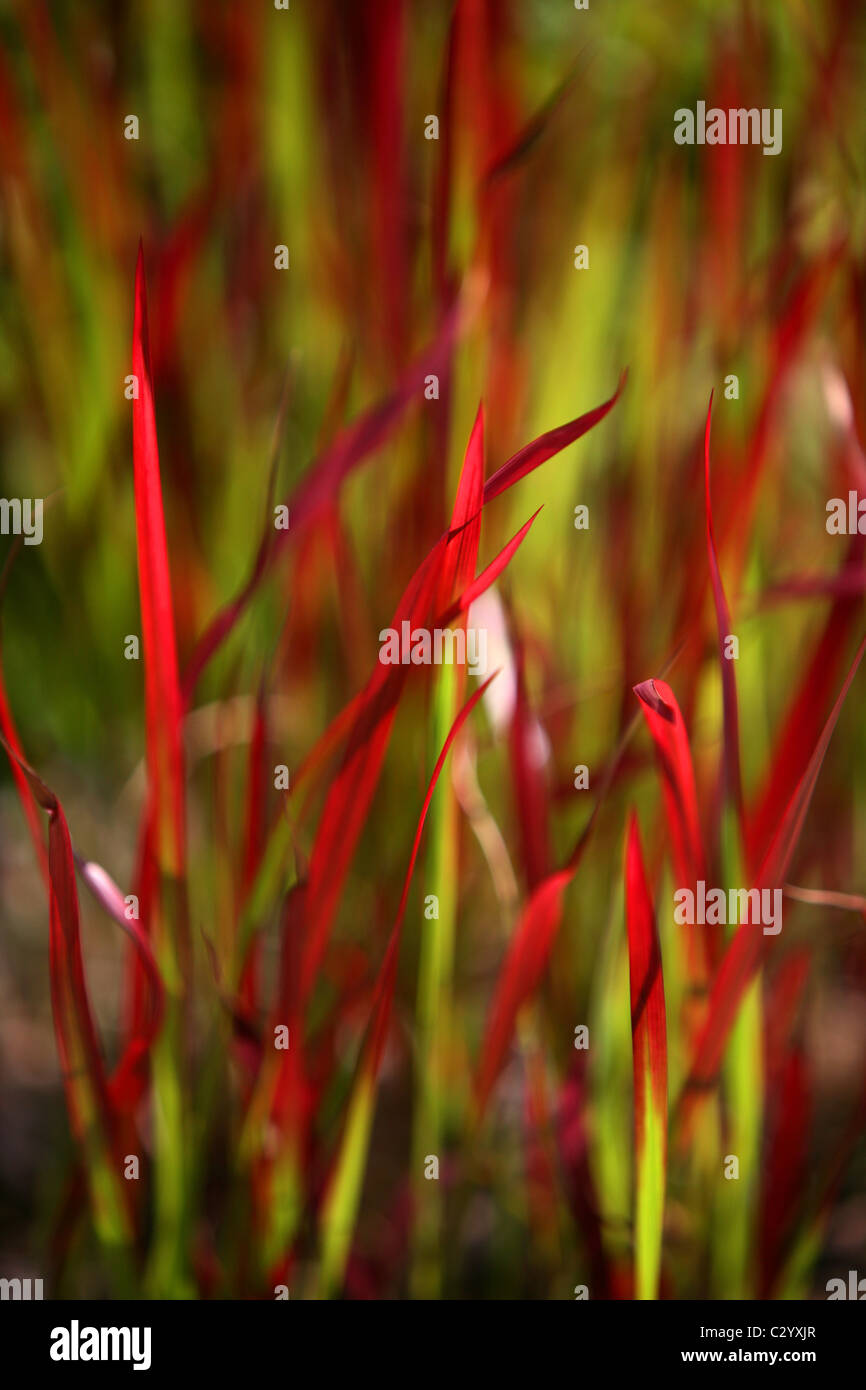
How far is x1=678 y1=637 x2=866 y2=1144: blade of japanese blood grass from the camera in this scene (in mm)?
324

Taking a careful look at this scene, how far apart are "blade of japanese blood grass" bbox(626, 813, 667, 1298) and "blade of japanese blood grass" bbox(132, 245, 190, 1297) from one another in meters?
0.16

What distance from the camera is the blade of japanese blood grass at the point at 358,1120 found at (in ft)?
1.12

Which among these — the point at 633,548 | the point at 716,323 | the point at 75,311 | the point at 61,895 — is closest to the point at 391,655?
the point at 61,895

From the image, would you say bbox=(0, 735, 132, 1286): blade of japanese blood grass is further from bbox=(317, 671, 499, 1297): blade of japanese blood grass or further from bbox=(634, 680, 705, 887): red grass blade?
bbox=(634, 680, 705, 887): red grass blade

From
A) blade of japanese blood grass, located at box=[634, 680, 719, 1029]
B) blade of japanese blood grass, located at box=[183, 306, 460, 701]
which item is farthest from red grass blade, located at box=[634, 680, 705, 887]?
blade of japanese blood grass, located at box=[183, 306, 460, 701]

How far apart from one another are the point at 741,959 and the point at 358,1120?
15 centimetres

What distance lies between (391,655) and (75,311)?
1.61 feet

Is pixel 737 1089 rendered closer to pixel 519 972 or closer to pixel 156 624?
pixel 519 972

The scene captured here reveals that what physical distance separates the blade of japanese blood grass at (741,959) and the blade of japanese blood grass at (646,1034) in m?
0.03

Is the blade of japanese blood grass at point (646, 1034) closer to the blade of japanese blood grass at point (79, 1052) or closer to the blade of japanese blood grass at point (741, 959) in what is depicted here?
the blade of japanese blood grass at point (741, 959)

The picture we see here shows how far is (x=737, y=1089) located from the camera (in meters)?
0.39

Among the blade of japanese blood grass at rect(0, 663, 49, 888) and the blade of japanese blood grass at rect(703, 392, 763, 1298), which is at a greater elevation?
the blade of japanese blood grass at rect(0, 663, 49, 888)

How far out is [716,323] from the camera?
1.89 ft
